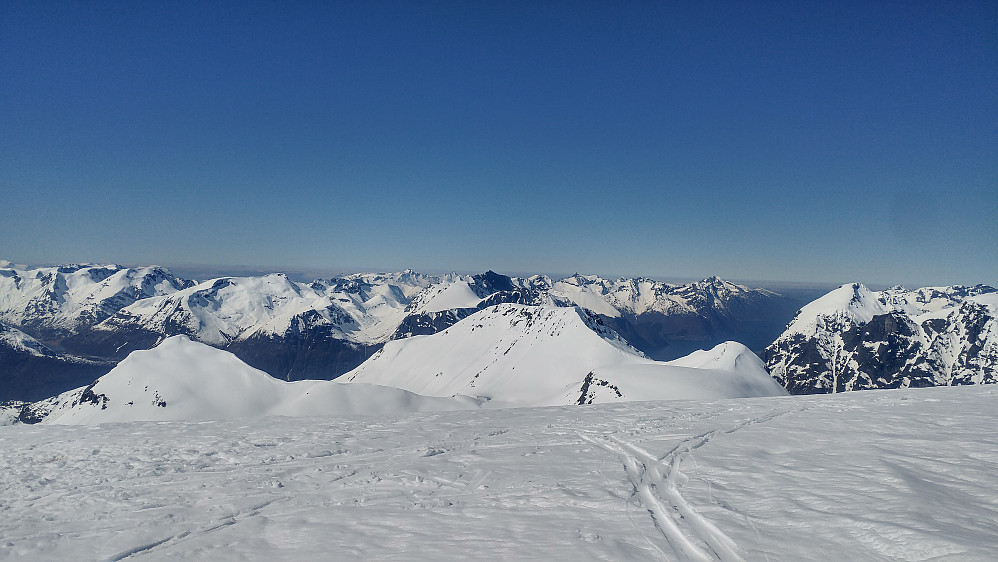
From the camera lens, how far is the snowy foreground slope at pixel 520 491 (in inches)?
332

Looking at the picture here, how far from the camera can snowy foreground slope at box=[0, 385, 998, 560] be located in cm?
842

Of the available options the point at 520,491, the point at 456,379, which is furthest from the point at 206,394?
the point at 520,491

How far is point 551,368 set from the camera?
137 metres

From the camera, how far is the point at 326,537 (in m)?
9.06

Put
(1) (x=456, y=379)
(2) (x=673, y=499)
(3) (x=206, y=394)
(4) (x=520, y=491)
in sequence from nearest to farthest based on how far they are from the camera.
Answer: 1. (2) (x=673, y=499)
2. (4) (x=520, y=491)
3. (3) (x=206, y=394)
4. (1) (x=456, y=379)

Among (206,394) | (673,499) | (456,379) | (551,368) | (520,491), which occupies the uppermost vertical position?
(673,499)

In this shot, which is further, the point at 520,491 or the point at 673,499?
the point at 520,491

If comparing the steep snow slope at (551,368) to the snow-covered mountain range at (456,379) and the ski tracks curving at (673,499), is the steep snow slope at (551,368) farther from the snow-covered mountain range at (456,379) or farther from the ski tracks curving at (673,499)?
the ski tracks curving at (673,499)

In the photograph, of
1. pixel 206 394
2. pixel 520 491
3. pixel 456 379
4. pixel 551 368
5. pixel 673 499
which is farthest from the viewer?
pixel 456 379

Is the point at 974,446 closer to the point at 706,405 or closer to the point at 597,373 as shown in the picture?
the point at 706,405

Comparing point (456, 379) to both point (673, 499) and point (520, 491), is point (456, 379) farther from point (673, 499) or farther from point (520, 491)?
point (673, 499)

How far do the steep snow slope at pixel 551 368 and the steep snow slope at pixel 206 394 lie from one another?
2897 centimetres

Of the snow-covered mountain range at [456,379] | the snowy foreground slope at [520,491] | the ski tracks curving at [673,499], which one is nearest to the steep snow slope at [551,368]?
the snow-covered mountain range at [456,379]

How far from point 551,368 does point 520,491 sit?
128m
